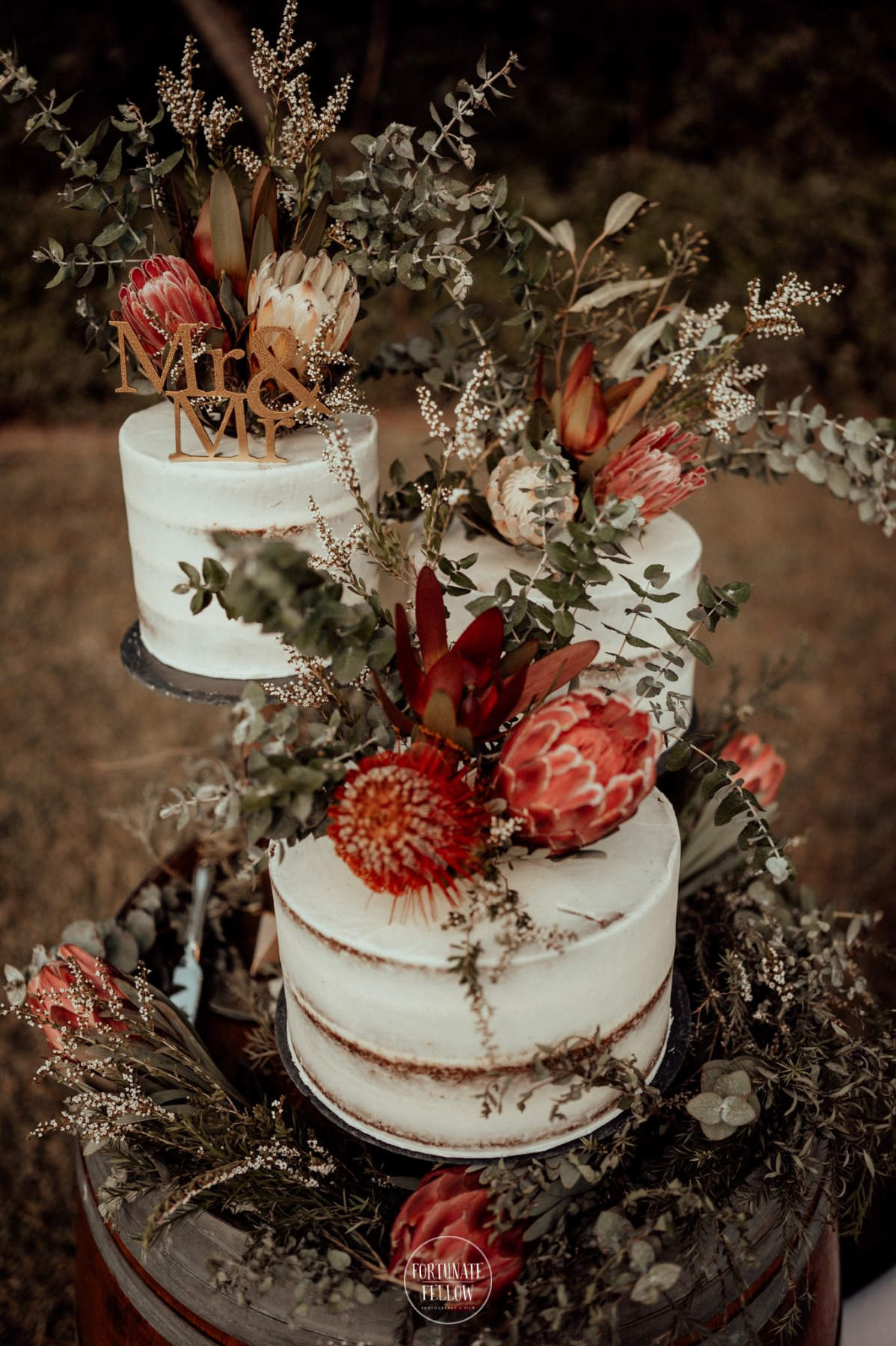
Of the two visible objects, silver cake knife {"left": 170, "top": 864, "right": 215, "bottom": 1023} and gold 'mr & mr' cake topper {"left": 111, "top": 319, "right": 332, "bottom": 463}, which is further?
silver cake knife {"left": 170, "top": 864, "right": 215, "bottom": 1023}

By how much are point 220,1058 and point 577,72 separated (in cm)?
471

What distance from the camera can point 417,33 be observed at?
4.77 meters

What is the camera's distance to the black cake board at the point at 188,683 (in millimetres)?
993

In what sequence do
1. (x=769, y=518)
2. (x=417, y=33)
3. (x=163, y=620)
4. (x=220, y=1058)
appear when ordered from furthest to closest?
(x=417, y=33)
(x=769, y=518)
(x=220, y=1058)
(x=163, y=620)

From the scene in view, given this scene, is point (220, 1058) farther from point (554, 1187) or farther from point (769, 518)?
point (769, 518)

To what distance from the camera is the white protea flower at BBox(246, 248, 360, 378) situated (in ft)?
2.95

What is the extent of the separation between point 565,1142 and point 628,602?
424 mm

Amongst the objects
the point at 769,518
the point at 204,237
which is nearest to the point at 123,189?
the point at 204,237

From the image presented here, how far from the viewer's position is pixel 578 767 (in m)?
0.71

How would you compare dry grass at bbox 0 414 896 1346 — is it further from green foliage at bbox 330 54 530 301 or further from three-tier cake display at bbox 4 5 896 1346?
green foliage at bbox 330 54 530 301

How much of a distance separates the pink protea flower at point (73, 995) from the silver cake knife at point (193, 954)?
0.11 metres

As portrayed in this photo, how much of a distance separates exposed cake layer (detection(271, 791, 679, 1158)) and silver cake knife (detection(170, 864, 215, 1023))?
1.17 feet

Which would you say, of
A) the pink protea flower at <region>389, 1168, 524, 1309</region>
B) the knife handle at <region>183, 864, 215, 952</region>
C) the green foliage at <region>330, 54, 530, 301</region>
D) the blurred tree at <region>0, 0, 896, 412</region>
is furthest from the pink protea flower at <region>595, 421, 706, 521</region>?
the blurred tree at <region>0, 0, 896, 412</region>

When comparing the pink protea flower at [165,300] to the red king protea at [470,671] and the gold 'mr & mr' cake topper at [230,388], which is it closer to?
the gold 'mr & mr' cake topper at [230,388]
